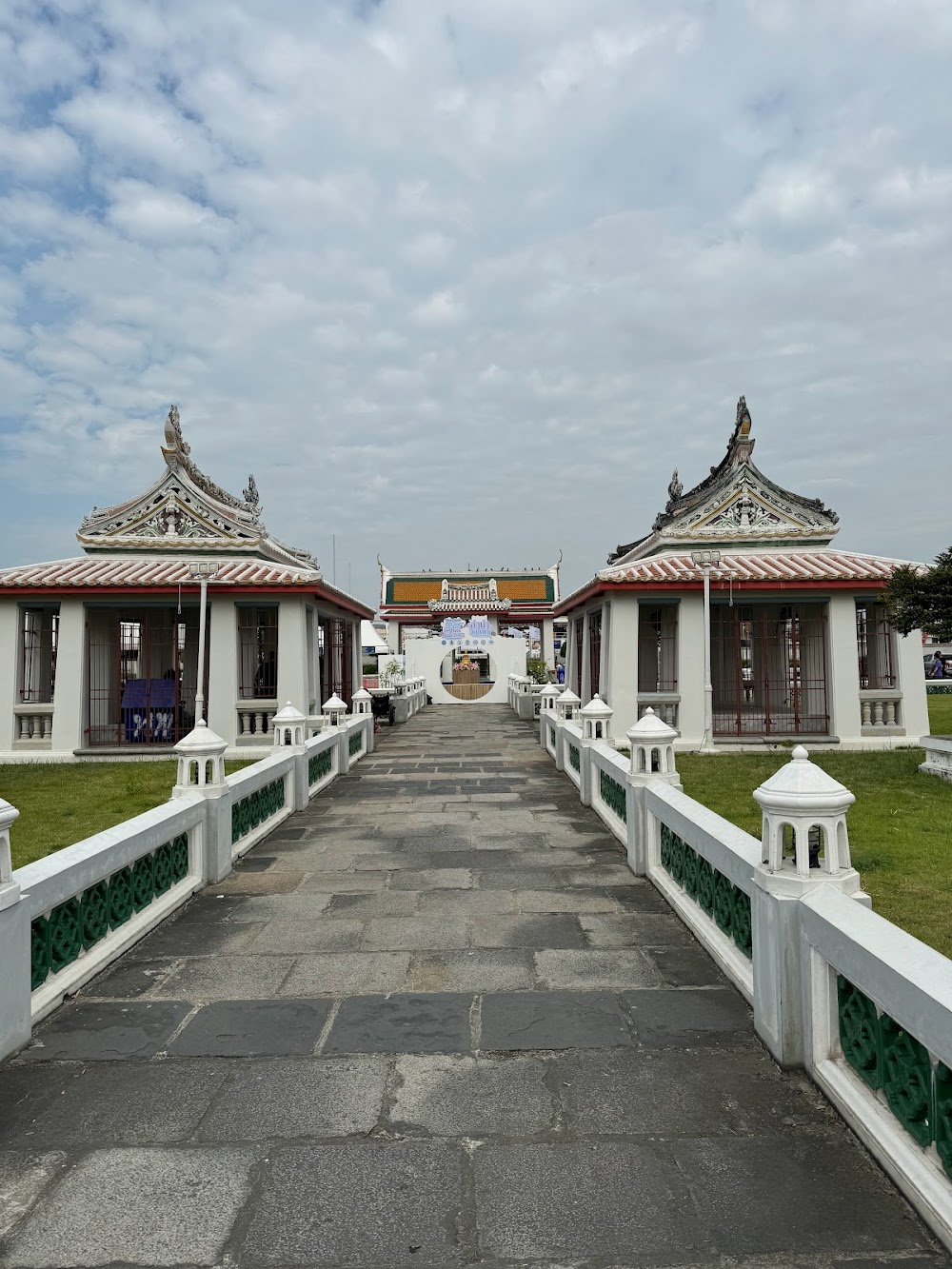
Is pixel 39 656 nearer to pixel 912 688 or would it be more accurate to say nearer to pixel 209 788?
pixel 209 788

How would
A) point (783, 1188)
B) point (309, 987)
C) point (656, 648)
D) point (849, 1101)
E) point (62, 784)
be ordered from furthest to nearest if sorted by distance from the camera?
point (656, 648) < point (62, 784) < point (309, 987) < point (849, 1101) < point (783, 1188)

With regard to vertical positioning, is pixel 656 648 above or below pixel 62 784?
above

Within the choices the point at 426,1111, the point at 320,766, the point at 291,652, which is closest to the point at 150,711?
the point at 291,652

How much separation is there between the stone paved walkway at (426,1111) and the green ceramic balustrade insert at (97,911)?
246 millimetres

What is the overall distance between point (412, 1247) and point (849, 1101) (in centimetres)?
163

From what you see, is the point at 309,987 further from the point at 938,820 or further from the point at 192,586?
the point at 192,586

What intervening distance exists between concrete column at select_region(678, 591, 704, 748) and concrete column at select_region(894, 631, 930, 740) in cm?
379

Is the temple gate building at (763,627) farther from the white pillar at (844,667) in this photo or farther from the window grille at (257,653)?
the window grille at (257,653)

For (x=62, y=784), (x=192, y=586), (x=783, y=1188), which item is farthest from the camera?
(x=192, y=586)

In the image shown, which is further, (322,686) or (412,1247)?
(322,686)

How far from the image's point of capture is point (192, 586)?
47.4ft

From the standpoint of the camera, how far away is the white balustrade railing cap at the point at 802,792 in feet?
10.6

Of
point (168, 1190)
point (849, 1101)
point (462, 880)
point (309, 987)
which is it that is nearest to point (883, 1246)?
point (849, 1101)

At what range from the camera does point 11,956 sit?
11.4 ft
